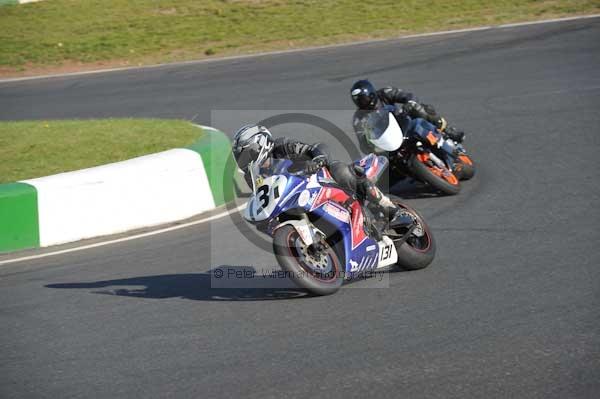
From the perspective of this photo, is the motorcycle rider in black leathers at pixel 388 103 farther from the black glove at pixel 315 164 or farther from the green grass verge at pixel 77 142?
the black glove at pixel 315 164

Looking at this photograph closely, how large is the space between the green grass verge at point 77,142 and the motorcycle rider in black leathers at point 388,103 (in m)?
2.41

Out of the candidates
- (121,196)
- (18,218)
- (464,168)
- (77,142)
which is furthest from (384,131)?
(77,142)

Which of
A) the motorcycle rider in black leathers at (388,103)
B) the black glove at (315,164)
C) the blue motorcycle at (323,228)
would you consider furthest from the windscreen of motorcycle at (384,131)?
the black glove at (315,164)

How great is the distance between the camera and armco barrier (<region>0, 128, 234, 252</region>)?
8805mm

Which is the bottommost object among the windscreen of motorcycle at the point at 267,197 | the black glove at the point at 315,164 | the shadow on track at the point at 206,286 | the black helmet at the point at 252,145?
the shadow on track at the point at 206,286

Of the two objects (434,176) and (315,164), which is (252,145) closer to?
(315,164)

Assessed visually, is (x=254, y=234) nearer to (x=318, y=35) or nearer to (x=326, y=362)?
(x=326, y=362)

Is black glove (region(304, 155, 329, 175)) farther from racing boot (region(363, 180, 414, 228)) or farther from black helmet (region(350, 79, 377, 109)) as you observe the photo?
black helmet (region(350, 79, 377, 109))

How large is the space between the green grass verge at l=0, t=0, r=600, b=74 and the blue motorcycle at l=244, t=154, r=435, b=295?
46.0 ft

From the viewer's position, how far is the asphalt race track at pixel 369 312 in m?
5.17

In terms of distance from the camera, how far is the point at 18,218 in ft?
28.8

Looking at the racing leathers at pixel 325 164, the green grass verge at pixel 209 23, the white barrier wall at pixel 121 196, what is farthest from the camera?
the green grass verge at pixel 209 23

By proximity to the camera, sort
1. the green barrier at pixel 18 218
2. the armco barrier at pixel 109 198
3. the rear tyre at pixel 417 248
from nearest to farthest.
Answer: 1. the rear tyre at pixel 417 248
2. the green barrier at pixel 18 218
3. the armco barrier at pixel 109 198

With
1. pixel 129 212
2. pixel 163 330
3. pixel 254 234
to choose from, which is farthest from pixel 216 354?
pixel 129 212
